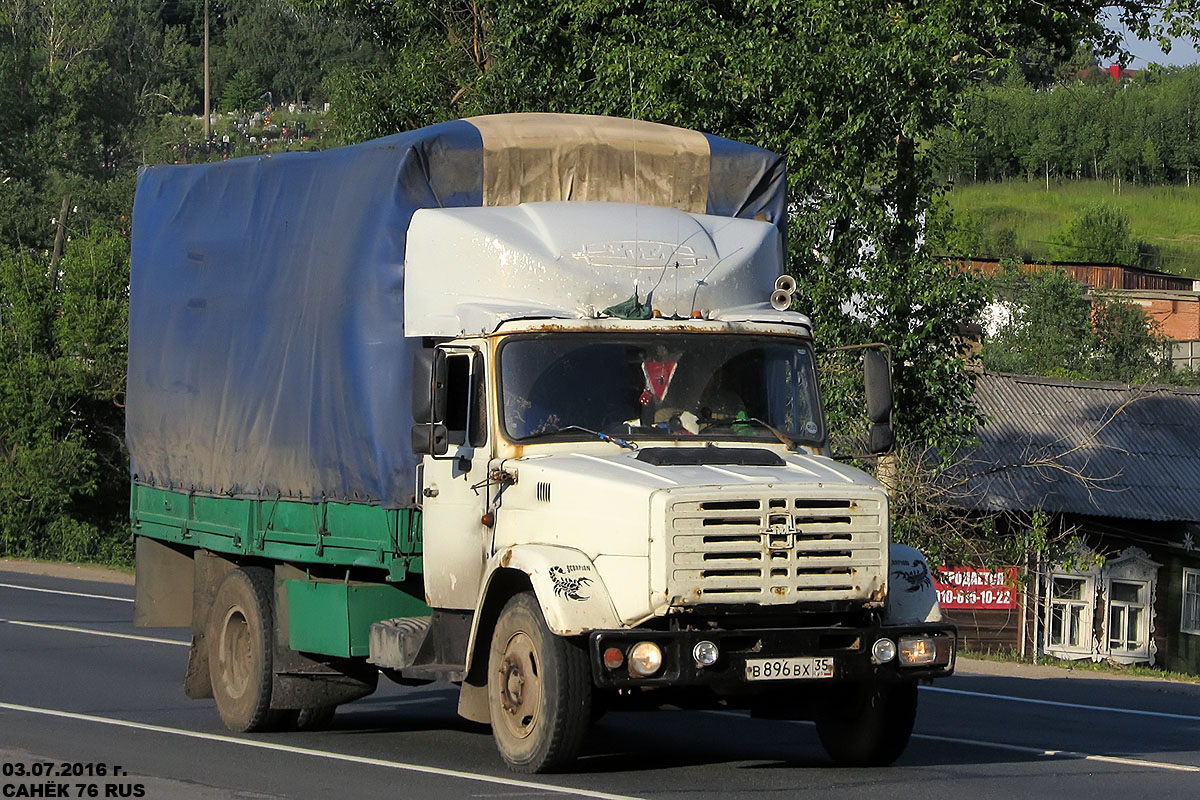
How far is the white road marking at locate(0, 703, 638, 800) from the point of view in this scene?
888 cm

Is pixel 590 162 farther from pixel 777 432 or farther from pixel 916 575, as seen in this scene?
pixel 916 575

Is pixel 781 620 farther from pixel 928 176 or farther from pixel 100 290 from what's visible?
pixel 100 290

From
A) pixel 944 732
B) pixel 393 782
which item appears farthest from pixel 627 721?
pixel 393 782

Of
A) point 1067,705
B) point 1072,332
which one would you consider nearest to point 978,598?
point 1067,705

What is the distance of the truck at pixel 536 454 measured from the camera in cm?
891

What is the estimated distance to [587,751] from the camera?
35.1 ft

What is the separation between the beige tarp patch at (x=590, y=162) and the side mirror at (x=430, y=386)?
1.29 meters

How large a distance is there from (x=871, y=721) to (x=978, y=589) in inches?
833

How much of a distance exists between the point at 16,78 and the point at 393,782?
7332 centimetres

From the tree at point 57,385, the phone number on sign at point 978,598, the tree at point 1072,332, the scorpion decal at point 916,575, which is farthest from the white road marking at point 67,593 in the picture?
the tree at point 1072,332

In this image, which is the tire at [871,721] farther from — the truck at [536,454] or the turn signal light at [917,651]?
the turn signal light at [917,651]

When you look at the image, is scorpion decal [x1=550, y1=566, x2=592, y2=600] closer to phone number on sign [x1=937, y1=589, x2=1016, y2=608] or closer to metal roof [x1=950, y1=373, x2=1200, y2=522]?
metal roof [x1=950, y1=373, x2=1200, y2=522]

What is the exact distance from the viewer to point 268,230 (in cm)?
1202

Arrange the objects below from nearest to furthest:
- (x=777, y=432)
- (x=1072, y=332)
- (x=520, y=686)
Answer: (x=520, y=686), (x=777, y=432), (x=1072, y=332)
